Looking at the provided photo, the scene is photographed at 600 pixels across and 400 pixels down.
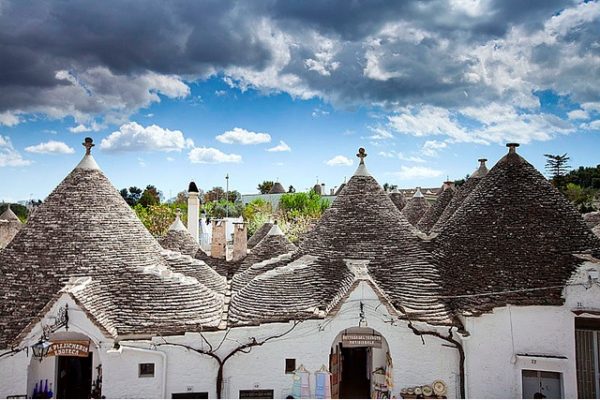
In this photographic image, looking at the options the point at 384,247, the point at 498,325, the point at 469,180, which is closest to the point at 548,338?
the point at 498,325

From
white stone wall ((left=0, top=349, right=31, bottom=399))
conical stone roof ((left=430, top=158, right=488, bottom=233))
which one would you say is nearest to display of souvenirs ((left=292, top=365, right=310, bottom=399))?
white stone wall ((left=0, top=349, right=31, bottom=399))

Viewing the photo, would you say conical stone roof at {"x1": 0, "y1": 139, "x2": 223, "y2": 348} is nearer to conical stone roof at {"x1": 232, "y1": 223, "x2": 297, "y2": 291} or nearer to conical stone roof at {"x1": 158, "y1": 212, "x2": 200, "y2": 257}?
conical stone roof at {"x1": 232, "y1": 223, "x2": 297, "y2": 291}

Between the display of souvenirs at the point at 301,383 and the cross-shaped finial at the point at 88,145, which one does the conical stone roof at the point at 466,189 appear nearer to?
the display of souvenirs at the point at 301,383

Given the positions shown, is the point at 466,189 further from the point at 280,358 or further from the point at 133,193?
the point at 133,193

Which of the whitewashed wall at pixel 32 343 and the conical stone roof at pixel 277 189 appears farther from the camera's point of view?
the conical stone roof at pixel 277 189

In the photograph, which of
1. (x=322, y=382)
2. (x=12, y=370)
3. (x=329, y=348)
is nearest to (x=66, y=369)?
(x=12, y=370)

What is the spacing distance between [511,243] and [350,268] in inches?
191

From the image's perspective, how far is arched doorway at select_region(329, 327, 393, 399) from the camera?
41.5ft

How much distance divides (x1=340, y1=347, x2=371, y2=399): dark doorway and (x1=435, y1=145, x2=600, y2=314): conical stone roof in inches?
200

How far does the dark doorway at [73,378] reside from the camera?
13398mm

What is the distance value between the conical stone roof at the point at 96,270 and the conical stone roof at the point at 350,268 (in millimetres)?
1579

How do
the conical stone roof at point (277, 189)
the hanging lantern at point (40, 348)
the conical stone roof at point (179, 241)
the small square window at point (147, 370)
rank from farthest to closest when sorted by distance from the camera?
the conical stone roof at point (277, 189)
the conical stone roof at point (179, 241)
the small square window at point (147, 370)
the hanging lantern at point (40, 348)

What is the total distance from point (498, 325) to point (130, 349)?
390 inches

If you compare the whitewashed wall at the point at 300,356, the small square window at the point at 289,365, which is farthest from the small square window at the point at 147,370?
the small square window at the point at 289,365
